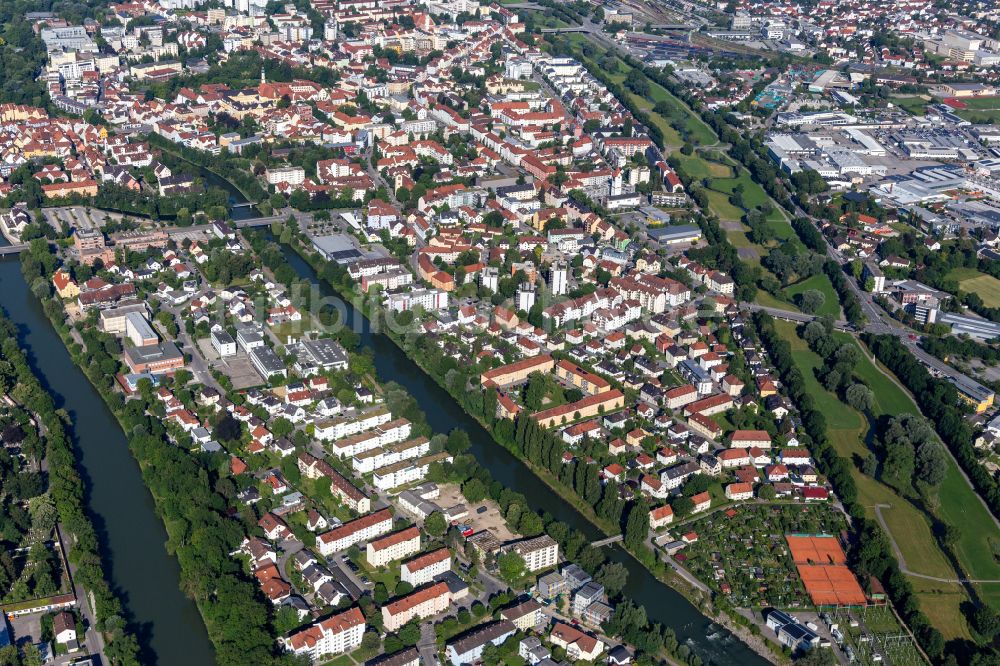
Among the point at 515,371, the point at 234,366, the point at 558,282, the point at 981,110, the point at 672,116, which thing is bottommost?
the point at 234,366

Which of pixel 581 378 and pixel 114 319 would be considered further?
pixel 114 319

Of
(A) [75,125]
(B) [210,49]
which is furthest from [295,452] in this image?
(B) [210,49]

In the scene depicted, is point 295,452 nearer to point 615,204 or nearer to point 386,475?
point 386,475

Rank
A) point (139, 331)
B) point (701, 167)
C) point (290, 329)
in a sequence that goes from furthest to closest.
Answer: point (701, 167), point (290, 329), point (139, 331)

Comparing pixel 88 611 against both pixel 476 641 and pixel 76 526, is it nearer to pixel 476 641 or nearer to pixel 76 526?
pixel 76 526

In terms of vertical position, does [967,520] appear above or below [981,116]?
below

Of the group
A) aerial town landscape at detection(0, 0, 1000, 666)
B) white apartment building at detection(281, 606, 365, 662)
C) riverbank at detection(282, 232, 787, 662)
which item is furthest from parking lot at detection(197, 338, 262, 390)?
white apartment building at detection(281, 606, 365, 662)

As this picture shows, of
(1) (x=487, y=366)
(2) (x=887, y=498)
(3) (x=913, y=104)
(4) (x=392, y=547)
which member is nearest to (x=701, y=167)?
(3) (x=913, y=104)
